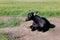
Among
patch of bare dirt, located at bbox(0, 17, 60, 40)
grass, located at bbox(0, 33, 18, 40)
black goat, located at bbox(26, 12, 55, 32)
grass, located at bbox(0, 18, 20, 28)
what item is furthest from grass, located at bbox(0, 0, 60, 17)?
grass, located at bbox(0, 33, 18, 40)

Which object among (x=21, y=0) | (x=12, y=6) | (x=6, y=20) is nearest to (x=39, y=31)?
(x=6, y=20)

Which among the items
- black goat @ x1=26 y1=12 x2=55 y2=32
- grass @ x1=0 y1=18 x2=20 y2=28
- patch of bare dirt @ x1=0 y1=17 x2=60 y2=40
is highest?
black goat @ x1=26 y1=12 x2=55 y2=32

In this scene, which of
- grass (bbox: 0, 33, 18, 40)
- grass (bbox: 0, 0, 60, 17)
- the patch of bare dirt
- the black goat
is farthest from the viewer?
grass (bbox: 0, 0, 60, 17)

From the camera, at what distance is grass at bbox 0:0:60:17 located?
1049cm

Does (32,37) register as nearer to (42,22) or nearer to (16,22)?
(42,22)

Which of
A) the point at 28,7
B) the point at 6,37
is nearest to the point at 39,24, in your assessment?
the point at 6,37

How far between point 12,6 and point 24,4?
506 mm

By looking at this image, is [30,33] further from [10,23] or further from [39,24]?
[10,23]

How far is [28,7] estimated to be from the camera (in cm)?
1118

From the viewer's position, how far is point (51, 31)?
7.70m

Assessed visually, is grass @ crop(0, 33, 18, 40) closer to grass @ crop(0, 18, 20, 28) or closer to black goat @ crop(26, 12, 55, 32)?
black goat @ crop(26, 12, 55, 32)

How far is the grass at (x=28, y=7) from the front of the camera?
10.5 metres

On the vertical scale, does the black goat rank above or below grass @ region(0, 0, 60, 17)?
above

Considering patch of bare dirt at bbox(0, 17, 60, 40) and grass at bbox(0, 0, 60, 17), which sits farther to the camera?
grass at bbox(0, 0, 60, 17)
